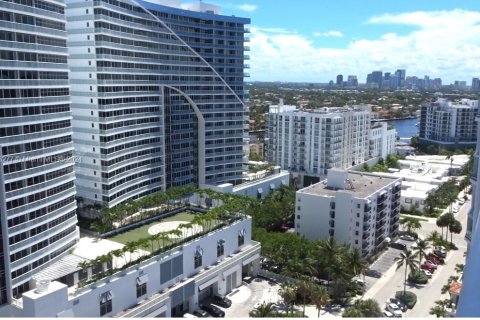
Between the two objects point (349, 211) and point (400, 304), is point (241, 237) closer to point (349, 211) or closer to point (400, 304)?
point (349, 211)

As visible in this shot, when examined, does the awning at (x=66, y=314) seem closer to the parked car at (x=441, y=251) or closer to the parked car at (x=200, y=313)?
the parked car at (x=200, y=313)

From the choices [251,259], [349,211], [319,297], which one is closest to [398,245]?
[349,211]

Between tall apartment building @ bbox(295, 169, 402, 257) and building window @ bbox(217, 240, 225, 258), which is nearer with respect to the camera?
building window @ bbox(217, 240, 225, 258)

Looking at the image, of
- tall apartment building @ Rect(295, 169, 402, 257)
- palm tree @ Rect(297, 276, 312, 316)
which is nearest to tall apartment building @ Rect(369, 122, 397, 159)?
tall apartment building @ Rect(295, 169, 402, 257)

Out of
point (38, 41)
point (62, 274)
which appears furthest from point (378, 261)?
point (38, 41)

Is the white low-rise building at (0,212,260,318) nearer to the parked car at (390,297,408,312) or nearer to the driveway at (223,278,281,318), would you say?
the driveway at (223,278,281,318)
